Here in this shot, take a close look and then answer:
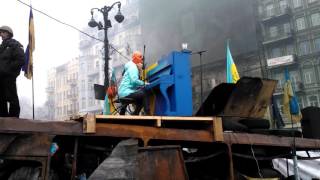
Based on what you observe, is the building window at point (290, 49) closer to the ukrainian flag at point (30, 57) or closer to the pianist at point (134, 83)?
the pianist at point (134, 83)

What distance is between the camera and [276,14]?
140 feet

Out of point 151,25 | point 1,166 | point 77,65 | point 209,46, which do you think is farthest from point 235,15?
point 77,65

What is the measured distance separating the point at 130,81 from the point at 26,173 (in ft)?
9.30

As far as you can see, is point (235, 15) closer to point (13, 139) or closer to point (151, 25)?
point (151, 25)

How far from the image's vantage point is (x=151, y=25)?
56.7 m

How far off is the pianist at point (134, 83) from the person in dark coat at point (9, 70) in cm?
197

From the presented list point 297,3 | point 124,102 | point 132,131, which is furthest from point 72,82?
point 132,131

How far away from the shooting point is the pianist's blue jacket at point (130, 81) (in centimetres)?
651

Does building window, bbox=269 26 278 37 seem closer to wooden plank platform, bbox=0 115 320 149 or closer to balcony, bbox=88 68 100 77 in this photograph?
wooden plank platform, bbox=0 115 320 149

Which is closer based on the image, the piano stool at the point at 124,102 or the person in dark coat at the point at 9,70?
the person in dark coat at the point at 9,70

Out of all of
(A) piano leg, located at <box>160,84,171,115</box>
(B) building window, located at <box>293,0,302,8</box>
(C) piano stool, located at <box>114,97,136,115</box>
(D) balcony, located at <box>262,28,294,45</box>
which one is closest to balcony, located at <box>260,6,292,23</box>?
(B) building window, located at <box>293,0,302,8</box>

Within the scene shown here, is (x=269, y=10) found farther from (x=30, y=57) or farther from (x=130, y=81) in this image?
(x=30, y=57)

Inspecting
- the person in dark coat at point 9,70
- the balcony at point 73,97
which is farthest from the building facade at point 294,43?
the balcony at point 73,97

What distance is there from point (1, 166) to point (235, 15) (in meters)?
45.4
